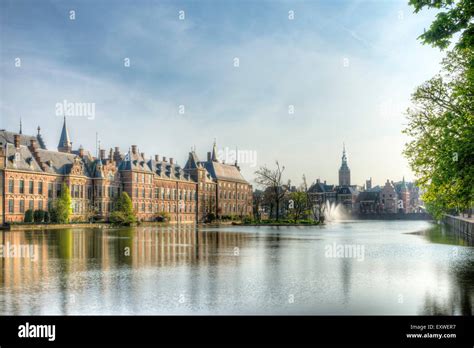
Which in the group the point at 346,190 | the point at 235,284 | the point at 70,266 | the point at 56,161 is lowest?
the point at 235,284

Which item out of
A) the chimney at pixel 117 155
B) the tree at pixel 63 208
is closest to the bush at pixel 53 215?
the tree at pixel 63 208

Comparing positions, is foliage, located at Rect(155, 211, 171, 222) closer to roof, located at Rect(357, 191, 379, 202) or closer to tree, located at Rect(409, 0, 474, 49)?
tree, located at Rect(409, 0, 474, 49)

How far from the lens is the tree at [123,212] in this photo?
227ft

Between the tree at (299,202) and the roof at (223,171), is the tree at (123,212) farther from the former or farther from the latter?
the roof at (223,171)

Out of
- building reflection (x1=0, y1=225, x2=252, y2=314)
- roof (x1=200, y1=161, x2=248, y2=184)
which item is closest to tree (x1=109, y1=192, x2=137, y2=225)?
roof (x1=200, y1=161, x2=248, y2=184)

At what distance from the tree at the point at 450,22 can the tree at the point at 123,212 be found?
2203 inches

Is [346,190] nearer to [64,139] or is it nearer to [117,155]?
[64,139]

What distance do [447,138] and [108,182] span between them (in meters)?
62.6

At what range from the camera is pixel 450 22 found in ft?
57.2

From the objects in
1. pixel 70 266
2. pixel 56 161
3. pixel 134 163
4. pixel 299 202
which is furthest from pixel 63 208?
pixel 70 266

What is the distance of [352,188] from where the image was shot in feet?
557

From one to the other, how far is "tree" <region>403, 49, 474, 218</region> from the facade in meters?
50.2

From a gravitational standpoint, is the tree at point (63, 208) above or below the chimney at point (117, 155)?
below
